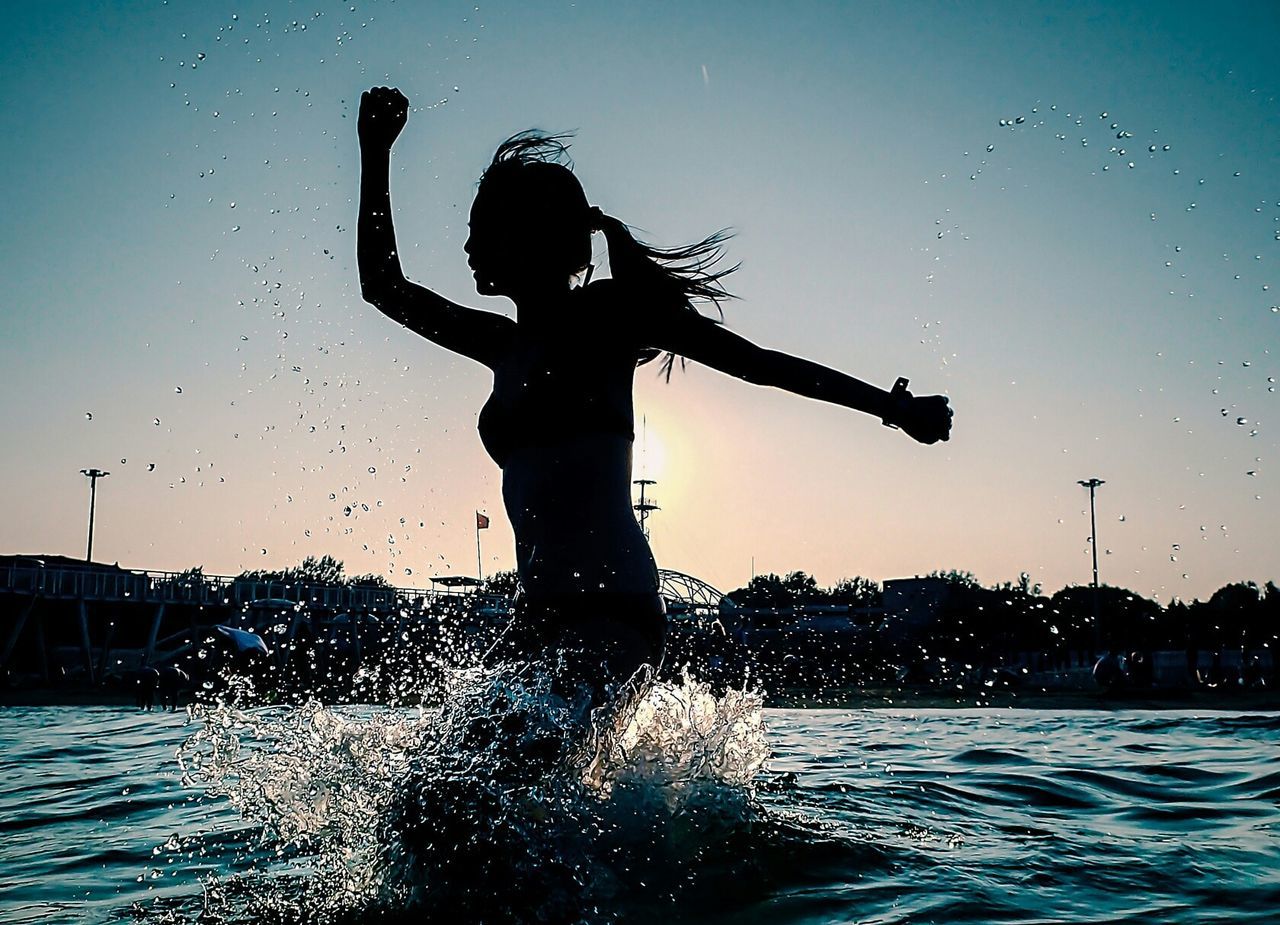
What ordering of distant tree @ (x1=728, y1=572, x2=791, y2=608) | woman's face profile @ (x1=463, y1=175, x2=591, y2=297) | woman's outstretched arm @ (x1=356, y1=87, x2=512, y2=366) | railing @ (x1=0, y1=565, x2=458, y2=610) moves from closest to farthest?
1. woman's face profile @ (x1=463, y1=175, x2=591, y2=297)
2. woman's outstretched arm @ (x1=356, y1=87, x2=512, y2=366)
3. railing @ (x1=0, y1=565, x2=458, y2=610)
4. distant tree @ (x1=728, y1=572, x2=791, y2=608)

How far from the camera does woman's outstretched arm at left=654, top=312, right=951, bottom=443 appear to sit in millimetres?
2393

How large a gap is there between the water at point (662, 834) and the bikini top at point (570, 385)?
0.69 metres

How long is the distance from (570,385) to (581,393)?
3 cm

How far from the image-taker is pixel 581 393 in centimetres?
238

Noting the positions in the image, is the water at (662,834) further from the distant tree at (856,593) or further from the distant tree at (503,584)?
the distant tree at (856,593)

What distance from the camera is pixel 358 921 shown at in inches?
74.4

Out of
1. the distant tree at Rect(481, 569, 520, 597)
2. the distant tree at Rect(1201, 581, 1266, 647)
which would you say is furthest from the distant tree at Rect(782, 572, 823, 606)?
the distant tree at Rect(481, 569, 520, 597)

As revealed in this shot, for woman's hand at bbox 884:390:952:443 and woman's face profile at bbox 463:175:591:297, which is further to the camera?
woman's face profile at bbox 463:175:591:297

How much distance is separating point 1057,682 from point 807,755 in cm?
2334

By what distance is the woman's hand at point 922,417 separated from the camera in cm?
236

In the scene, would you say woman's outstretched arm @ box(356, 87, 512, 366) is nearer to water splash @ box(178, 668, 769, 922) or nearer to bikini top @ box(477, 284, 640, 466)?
bikini top @ box(477, 284, 640, 466)

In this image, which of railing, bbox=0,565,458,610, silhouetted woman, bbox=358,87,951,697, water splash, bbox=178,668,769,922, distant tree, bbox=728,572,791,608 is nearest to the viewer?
water splash, bbox=178,668,769,922

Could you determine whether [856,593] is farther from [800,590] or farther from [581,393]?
[581,393]

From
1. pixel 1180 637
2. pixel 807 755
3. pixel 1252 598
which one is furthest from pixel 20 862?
pixel 1252 598
